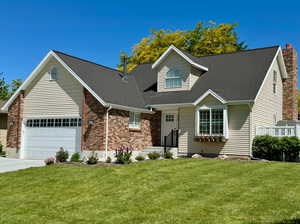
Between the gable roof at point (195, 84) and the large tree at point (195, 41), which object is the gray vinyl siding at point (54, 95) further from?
the large tree at point (195, 41)

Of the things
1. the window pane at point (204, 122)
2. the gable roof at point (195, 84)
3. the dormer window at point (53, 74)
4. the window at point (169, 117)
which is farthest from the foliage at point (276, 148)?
the dormer window at point (53, 74)

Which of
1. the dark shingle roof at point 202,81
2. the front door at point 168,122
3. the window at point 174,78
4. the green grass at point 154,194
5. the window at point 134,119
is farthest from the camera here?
the window at point 174,78

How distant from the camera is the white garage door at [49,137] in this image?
18.8 metres

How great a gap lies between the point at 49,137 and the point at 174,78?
8.30 meters

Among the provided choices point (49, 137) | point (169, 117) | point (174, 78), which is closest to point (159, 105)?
point (169, 117)

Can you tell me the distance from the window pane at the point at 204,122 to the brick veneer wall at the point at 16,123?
10787 millimetres

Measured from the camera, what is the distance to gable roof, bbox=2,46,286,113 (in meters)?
18.1

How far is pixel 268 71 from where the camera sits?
19.1 m

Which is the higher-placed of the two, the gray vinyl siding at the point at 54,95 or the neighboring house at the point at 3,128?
the gray vinyl siding at the point at 54,95

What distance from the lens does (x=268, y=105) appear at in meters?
20.1

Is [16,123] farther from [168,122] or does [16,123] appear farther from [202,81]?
[202,81]

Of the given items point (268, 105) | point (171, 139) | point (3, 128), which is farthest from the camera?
point (3, 128)

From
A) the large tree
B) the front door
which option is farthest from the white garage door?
the large tree

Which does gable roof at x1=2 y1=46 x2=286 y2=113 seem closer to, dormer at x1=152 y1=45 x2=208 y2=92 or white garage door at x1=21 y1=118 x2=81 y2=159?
dormer at x1=152 y1=45 x2=208 y2=92
